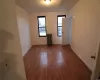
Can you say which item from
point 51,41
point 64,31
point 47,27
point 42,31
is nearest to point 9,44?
point 64,31

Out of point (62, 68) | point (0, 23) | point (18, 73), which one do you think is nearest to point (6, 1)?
point (0, 23)

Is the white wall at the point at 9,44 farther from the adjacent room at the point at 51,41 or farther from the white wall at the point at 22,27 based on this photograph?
the white wall at the point at 22,27

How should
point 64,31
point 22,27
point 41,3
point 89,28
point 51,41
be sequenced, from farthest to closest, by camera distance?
point 51,41, point 64,31, point 22,27, point 41,3, point 89,28

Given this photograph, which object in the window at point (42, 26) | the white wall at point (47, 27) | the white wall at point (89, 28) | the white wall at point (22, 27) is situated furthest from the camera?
the window at point (42, 26)

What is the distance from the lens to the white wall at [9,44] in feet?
2.95

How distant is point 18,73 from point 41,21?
5620 mm

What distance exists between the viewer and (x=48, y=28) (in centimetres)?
638

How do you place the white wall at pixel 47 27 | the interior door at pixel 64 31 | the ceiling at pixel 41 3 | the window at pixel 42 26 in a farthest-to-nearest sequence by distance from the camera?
the window at pixel 42 26 → the white wall at pixel 47 27 → the interior door at pixel 64 31 → the ceiling at pixel 41 3

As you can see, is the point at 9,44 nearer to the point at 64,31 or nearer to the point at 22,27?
the point at 22,27

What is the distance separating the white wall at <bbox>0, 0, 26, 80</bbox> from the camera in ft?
2.95

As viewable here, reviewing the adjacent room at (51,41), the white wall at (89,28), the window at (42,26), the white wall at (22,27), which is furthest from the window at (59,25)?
the white wall at (89,28)

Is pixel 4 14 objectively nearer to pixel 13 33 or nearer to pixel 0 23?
pixel 0 23

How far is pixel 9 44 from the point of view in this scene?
955 mm

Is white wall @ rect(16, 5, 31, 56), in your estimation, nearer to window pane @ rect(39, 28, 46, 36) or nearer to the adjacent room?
the adjacent room
